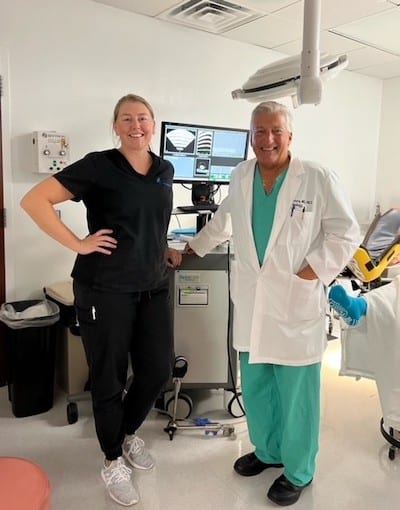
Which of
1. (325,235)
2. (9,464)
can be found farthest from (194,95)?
(9,464)

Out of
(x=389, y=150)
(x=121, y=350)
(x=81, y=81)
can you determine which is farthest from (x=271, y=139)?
(x=389, y=150)

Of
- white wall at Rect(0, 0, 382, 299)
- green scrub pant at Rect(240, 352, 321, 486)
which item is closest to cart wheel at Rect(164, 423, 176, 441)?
green scrub pant at Rect(240, 352, 321, 486)

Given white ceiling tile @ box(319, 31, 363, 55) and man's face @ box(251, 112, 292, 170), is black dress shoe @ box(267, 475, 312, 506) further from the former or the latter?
white ceiling tile @ box(319, 31, 363, 55)

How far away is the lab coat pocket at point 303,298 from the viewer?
1747 millimetres

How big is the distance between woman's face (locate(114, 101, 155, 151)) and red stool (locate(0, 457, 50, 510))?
3.79 ft

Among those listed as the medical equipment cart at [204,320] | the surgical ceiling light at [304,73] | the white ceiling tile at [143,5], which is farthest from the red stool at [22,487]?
the white ceiling tile at [143,5]

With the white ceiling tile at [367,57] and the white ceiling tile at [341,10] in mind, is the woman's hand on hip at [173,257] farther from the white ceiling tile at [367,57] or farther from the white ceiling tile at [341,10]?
the white ceiling tile at [367,57]

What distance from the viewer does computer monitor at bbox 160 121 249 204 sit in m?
2.71

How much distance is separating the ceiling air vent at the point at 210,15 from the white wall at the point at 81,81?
9cm

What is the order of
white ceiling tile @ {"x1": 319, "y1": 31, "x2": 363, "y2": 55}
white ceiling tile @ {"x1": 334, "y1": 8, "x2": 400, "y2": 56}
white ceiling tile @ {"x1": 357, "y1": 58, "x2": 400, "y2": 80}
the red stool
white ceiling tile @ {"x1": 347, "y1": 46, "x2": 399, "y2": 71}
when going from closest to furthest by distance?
the red stool
white ceiling tile @ {"x1": 334, "y1": 8, "x2": 400, "y2": 56}
white ceiling tile @ {"x1": 319, "y1": 31, "x2": 363, "y2": 55}
white ceiling tile @ {"x1": 347, "y1": 46, "x2": 399, "y2": 71}
white ceiling tile @ {"x1": 357, "y1": 58, "x2": 400, "y2": 80}

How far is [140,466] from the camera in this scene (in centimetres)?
206

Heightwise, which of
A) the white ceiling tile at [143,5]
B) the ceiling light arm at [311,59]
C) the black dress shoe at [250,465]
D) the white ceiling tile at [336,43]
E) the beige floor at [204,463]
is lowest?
the beige floor at [204,463]

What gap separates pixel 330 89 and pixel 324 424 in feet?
10.4

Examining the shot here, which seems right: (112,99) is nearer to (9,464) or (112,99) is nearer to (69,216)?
(69,216)
